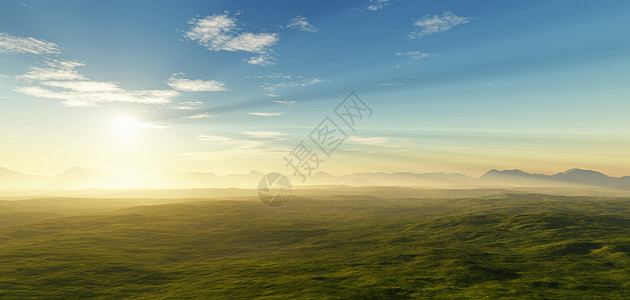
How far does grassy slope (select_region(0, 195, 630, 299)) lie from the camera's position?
154 ft

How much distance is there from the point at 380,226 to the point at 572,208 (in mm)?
131440

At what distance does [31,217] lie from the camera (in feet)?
489

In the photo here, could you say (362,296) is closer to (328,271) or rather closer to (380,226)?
(328,271)

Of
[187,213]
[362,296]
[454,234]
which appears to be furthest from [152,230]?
[454,234]

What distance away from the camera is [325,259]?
71625 millimetres

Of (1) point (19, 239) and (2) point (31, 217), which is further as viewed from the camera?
(2) point (31, 217)

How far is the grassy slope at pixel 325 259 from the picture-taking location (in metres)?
46.9

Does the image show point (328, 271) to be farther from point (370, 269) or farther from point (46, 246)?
point (46, 246)

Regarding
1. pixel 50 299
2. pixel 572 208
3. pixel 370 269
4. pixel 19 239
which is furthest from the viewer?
pixel 572 208

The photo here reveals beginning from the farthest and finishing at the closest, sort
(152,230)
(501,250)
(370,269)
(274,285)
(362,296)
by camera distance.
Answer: (152,230) < (501,250) < (370,269) < (274,285) < (362,296)

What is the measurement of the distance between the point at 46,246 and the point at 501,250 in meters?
121

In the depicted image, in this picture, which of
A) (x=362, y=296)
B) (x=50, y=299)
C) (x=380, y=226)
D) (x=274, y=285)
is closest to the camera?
(x=362, y=296)

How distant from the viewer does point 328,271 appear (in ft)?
194

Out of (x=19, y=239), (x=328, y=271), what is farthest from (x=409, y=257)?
(x=19, y=239)
